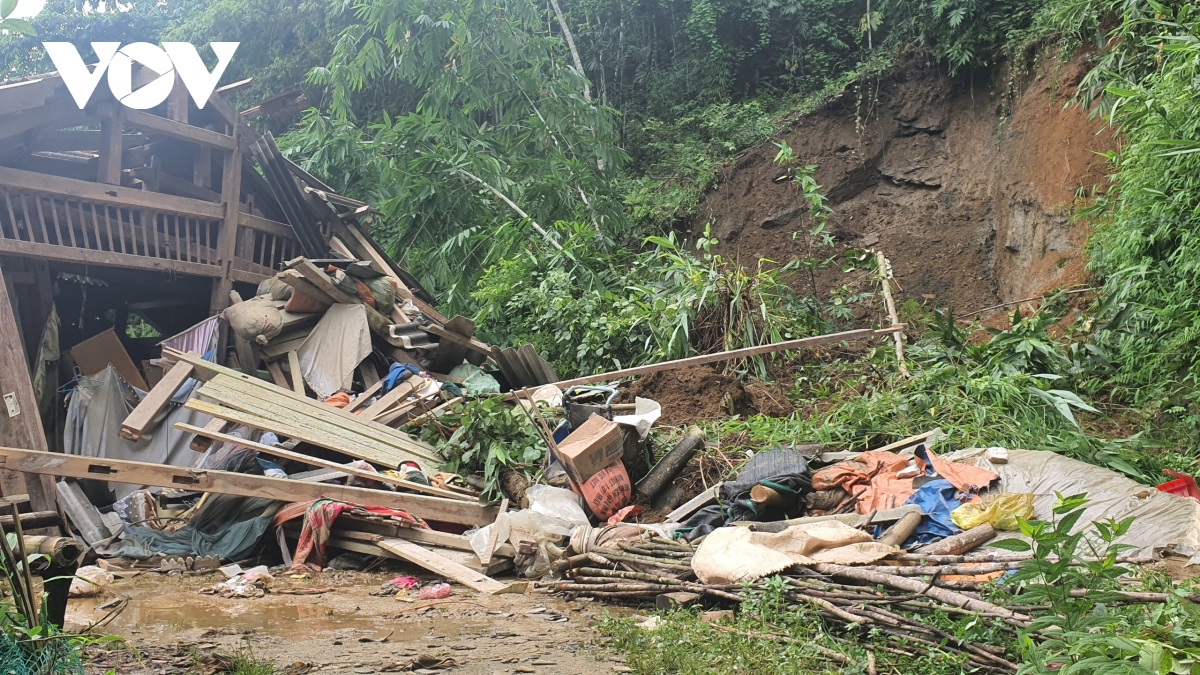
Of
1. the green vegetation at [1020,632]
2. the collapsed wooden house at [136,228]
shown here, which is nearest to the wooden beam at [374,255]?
the collapsed wooden house at [136,228]

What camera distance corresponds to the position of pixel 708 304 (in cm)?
864

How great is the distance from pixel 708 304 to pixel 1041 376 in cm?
314

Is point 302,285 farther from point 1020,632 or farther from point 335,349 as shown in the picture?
point 1020,632

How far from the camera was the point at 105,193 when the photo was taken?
775 cm

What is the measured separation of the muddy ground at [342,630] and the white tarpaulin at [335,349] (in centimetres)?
296

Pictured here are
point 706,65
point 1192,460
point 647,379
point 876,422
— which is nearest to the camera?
point 1192,460

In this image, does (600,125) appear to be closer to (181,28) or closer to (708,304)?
(708,304)

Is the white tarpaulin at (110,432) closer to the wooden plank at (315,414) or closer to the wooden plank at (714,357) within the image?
the wooden plank at (315,414)

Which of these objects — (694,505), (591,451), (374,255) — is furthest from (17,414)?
(694,505)

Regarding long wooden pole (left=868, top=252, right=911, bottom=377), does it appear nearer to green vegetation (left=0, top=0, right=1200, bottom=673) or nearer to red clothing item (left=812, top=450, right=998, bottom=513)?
green vegetation (left=0, top=0, right=1200, bottom=673)

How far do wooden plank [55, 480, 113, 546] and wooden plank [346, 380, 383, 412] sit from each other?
2062 mm

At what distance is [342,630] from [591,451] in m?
2.08

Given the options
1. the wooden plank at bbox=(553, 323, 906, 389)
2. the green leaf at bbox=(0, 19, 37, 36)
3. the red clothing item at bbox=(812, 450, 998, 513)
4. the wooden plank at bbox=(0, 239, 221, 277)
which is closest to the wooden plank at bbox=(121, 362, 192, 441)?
the wooden plank at bbox=(0, 239, 221, 277)

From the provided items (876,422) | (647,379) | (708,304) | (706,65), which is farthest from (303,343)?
(706,65)
